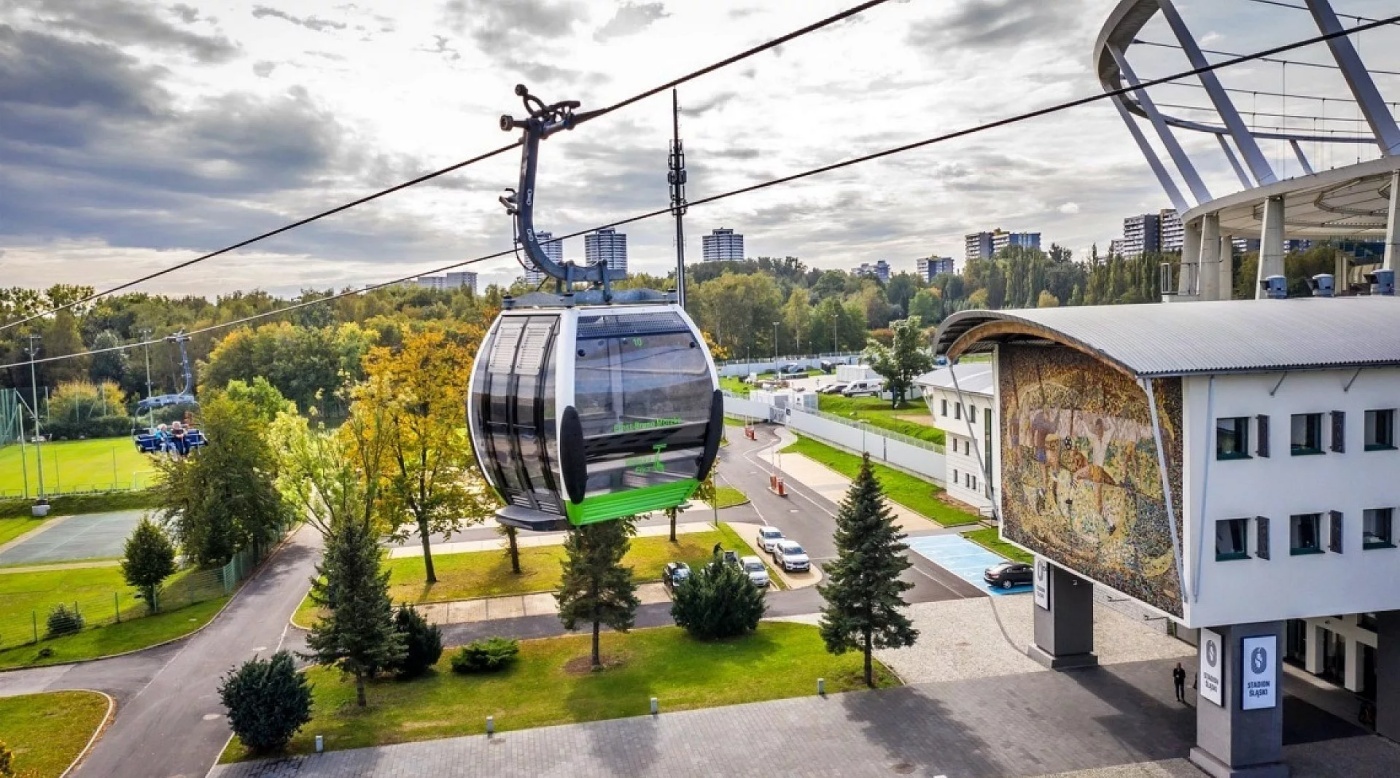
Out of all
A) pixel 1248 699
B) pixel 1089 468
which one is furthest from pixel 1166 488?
pixel 1248 699

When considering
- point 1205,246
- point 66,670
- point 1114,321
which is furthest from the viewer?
point 1205,246

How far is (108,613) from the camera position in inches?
1294

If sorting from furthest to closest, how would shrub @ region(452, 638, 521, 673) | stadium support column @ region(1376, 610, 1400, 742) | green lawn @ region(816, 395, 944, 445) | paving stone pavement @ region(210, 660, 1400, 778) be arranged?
1. green lawn @ region(816, 395, 944, 445)
2. shrub @ region(452, 638, 521, 673)
3. stadium support column @ region(1376, 610, 1400, 742)
4. paving stone pavement @ region(210, 660, 1400, 778)

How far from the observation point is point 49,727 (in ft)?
75.3

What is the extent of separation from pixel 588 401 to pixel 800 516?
3234cm

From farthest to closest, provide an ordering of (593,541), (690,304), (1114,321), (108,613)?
(690,304), (108,613), (593,541), (1114,321)

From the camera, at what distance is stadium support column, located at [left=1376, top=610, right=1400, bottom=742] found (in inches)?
781

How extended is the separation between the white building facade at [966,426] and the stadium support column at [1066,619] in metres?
15.2

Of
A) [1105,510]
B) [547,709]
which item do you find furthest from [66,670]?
[1105,510]

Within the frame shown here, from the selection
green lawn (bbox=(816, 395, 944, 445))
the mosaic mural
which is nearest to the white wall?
the mosaic mural

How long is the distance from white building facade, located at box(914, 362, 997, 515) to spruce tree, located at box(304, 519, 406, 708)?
25930mm

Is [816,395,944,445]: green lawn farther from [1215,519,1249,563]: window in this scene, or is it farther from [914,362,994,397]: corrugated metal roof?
[1215,519,1249,563]: window

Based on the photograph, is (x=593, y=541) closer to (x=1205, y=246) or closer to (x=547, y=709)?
(x=547, y=709)

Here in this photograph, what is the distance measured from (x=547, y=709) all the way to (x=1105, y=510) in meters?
13.8
